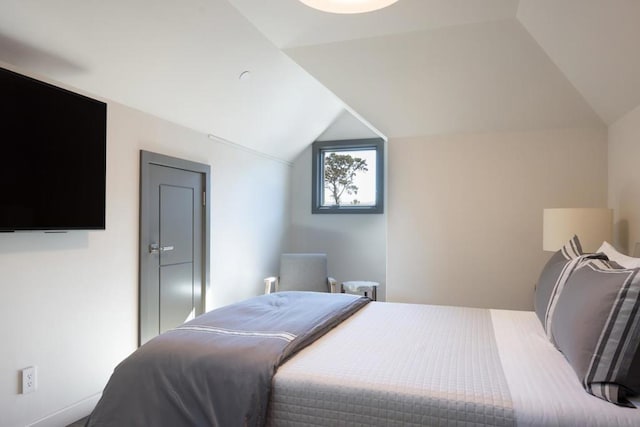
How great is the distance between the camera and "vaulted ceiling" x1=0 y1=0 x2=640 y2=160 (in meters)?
2.11

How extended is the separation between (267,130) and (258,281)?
5.65 ft

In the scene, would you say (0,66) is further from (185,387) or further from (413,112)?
(413,112)

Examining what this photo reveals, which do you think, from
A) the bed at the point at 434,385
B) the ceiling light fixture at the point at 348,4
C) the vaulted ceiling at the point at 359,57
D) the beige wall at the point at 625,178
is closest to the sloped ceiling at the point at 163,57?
the vaulted ceiling at the point at 359,57

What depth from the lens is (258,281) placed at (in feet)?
15.2

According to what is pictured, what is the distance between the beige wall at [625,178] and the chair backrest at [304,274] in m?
2.62

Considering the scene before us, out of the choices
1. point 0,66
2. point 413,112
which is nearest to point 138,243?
point 0,66

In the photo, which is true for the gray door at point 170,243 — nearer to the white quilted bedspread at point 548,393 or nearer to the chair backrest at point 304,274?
the chair backrest at point 304,274

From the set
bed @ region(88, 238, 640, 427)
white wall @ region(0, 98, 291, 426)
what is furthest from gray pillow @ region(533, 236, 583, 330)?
white wall @ region(0, 98, 291, 426)

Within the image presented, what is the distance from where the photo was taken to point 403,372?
142 centimetres

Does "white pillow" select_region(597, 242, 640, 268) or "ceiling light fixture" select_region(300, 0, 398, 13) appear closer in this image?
"white pillow" select_region(597, 242, 640, 268)

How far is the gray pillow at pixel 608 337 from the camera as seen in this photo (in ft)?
3.95

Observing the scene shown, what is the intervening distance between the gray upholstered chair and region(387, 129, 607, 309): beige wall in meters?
0.75

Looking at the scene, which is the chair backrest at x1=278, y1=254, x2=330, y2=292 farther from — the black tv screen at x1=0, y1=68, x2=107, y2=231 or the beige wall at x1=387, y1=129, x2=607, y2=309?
the black tv screen at x1=0, y1=68, x2=107, y2=231

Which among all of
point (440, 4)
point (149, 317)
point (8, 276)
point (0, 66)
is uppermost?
point (440, 4)
